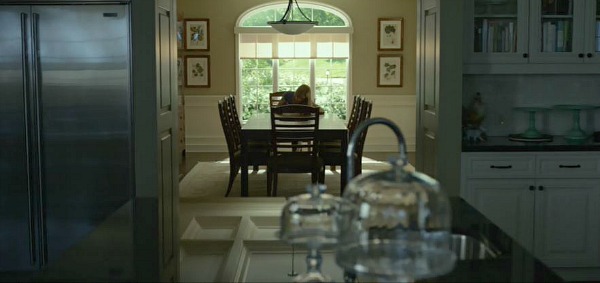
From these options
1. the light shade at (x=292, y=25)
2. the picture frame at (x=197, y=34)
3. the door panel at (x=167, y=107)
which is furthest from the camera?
the picture frame at (x=197, y=34)

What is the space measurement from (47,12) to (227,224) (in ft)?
7.01

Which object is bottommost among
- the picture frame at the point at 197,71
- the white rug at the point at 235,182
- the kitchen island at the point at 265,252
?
the white rug at the point at 235,182

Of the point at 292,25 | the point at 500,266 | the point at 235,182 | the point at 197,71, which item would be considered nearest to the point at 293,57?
Result: the point at 197,71

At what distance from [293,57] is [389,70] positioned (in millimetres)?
1432

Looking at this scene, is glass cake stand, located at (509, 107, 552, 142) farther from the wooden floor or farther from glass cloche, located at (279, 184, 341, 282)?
the wooden floor

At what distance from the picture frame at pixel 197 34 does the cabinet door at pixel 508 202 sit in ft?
23.3

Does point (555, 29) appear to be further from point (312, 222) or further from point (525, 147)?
point (312, 222)

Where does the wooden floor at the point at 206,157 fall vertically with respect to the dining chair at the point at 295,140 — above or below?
below

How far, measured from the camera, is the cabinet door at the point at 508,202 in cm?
469

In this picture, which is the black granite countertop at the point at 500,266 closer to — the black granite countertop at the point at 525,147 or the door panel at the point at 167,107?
the door panel at the point at 167,107

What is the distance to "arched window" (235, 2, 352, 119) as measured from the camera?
1127 cm

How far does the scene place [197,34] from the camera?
11102 millimetres

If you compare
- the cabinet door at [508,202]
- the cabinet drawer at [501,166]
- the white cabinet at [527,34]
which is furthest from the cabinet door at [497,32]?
the cabinet door at [508,202]

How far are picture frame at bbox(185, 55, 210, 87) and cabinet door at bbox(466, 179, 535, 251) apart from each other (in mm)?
7062
